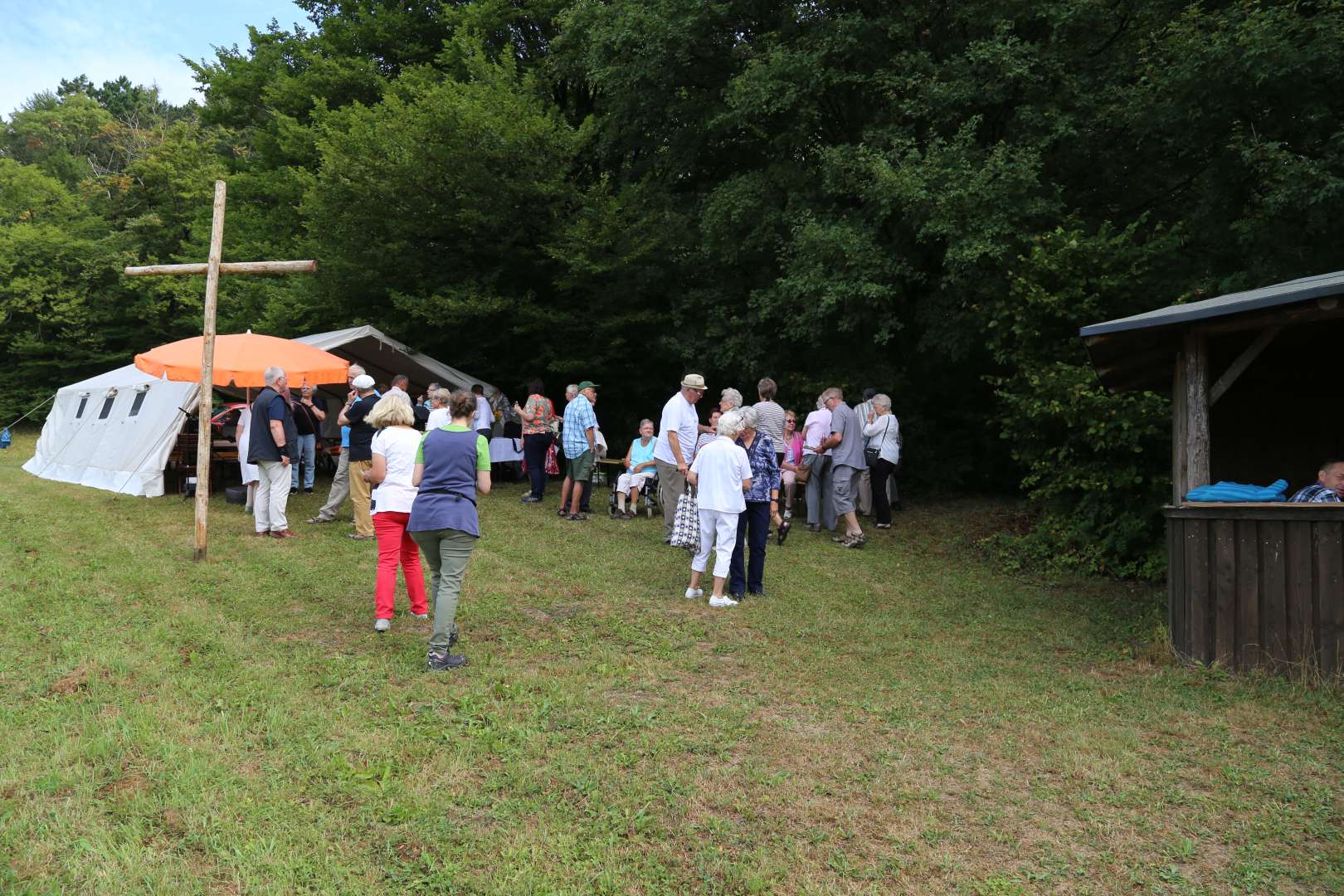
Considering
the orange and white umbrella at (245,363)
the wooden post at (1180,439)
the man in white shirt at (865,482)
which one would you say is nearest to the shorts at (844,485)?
the man in white shirt at (865,482)

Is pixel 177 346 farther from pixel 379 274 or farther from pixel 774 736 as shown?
pixel 774 736

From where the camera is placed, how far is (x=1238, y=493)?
661 centimetres

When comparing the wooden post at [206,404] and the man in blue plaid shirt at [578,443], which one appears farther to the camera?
the man in blue plaid shirt at [578,443]

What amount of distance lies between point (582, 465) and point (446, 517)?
7102mm

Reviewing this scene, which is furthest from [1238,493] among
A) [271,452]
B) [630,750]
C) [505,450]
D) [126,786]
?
[505,450]

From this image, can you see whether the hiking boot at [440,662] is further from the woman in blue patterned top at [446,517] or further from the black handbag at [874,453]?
the black handbag at [874,453]

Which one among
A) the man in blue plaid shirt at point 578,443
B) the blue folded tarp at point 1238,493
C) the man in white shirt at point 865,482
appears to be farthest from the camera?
the man in white shirt at point 865,482

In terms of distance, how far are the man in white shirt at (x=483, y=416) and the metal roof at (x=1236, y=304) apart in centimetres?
1004

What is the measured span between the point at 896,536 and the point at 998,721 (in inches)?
291

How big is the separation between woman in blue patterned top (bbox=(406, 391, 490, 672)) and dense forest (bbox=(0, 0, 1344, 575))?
24.1ft

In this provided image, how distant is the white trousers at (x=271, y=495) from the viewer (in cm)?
1091

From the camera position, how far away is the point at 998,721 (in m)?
5.42

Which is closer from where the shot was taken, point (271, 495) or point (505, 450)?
point (271, 495)

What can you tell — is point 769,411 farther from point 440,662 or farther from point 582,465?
point 440,662
